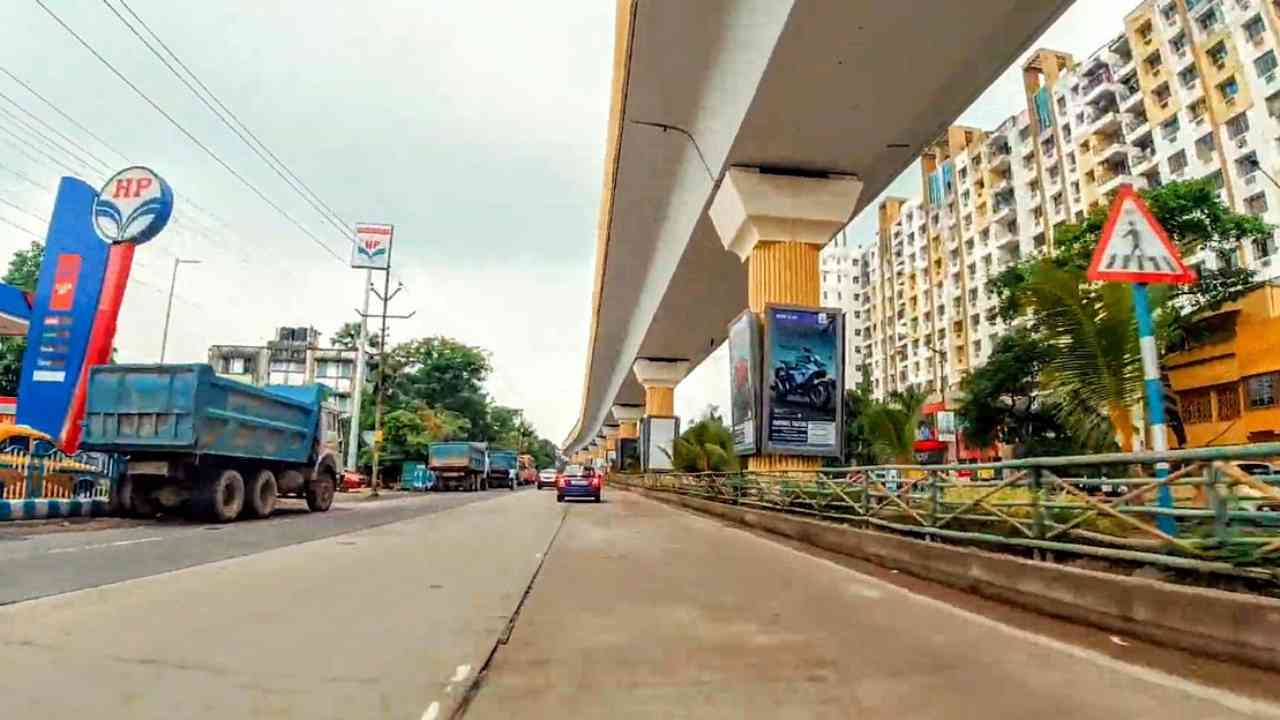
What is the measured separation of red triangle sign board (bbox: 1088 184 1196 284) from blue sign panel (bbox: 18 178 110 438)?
1875cm

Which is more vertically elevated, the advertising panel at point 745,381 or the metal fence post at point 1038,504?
the advertising panel at point 745,381

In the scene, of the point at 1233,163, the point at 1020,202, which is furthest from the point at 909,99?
A: the point at 1020,202

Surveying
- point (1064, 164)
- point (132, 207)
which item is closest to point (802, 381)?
point (132, 207)

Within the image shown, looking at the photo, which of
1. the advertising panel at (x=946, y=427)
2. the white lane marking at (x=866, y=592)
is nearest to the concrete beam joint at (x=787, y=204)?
the white lane marking at (x=866, y=592)

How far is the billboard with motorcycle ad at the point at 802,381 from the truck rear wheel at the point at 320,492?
11.4m

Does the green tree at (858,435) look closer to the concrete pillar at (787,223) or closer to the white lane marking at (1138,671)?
→ the concrete pillar at (787,223)

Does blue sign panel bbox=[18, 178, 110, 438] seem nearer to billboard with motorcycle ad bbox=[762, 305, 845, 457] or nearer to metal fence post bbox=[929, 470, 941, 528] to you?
billboard with motorcycle ad bbox=[762, 305, 845, 457]

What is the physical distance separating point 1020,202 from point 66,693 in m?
60.2

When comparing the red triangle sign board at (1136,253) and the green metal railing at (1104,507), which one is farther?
the red triangle sign board at (1136,253)

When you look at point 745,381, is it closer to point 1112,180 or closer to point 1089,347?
point 1089,347

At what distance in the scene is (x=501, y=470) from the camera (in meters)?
55.1

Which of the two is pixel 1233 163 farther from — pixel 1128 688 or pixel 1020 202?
pixel 1128 688

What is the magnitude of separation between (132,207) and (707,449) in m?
15.3

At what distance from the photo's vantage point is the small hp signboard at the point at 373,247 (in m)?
37.6
